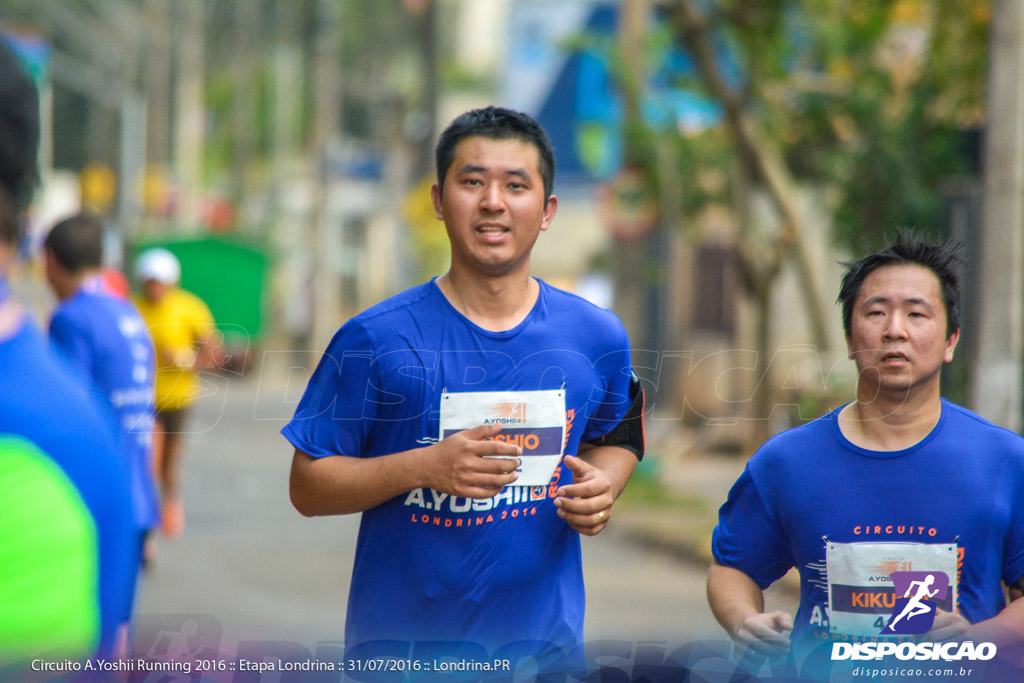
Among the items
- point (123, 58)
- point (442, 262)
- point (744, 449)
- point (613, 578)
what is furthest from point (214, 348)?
point (123, 58)

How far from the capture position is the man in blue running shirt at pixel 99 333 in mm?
5902

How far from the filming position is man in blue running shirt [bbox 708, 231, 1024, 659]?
285cm

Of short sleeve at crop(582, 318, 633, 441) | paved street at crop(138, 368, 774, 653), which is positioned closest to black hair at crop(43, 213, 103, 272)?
paved street at crop(138, 368, 774, 653)

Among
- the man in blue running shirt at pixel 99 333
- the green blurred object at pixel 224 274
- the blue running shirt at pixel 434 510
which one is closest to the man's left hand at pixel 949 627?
the blue running shirt at pixel 434 510

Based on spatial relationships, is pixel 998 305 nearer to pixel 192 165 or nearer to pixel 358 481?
pixel 358 481

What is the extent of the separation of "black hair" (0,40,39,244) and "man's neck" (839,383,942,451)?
1.98 metres

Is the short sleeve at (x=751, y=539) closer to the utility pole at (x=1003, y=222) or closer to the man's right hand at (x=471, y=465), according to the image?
the man's right hand at (x=471, y=465)

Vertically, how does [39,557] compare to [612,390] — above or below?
below

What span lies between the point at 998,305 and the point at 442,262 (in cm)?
2669

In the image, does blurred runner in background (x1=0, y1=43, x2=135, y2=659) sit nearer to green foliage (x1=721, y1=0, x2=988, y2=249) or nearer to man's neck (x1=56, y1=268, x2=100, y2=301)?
man's neck (x1=56, y1=268, x2=100, y2=301)

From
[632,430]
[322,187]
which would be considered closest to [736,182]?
[632,430]

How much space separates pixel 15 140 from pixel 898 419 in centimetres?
206

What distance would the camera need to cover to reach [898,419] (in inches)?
117

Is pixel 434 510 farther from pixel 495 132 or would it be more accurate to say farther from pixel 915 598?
pixel 915 598
